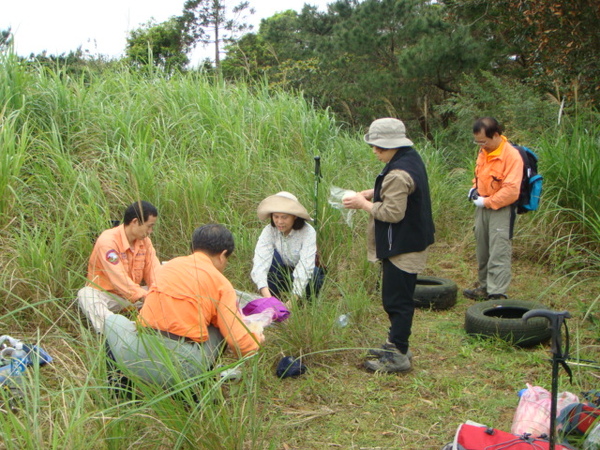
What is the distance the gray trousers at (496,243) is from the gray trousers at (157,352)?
3.05 metres

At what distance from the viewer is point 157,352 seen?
104 inches

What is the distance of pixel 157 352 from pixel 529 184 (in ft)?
12.9

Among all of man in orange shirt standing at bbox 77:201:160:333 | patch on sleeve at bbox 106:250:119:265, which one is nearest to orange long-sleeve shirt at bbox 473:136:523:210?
man in orange shirt standing at bbox 77:201:160:333

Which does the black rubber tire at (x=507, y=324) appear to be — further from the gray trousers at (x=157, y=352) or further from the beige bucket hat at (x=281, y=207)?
the gray trousers at (x=157, y=352)

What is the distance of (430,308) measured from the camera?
18.4 feet

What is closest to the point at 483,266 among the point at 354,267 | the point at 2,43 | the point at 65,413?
the point at 354,267

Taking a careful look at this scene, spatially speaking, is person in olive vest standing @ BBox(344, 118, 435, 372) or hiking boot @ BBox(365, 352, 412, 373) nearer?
person in olive vest standing @ BBox(344, 118, 435, 372)

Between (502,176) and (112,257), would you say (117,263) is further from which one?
(502,176)

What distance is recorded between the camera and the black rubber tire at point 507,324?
4562 mm

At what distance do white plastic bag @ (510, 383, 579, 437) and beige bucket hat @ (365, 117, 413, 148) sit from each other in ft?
5.30

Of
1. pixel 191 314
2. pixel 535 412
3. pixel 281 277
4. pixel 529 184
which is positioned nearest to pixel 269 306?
pixel 281 277

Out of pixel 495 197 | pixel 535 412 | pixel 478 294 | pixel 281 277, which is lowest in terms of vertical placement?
pixel 478 294

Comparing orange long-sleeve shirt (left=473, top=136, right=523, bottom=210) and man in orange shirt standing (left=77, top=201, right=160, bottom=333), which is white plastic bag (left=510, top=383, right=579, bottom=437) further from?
man in orange shirt standing (left=77, top=201, right=160, bottom=333)

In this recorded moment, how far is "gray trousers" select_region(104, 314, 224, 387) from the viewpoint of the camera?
8.99 ft
